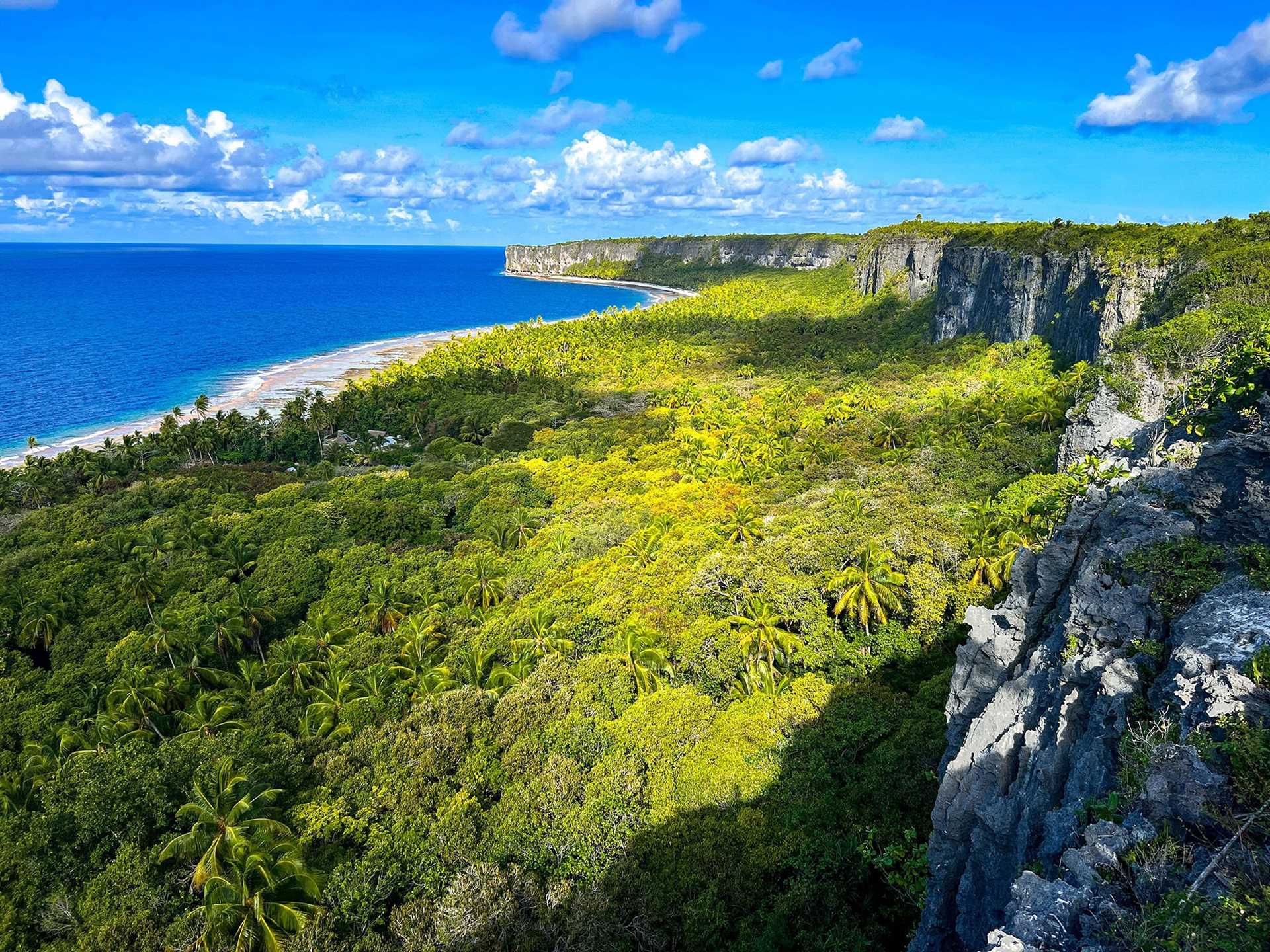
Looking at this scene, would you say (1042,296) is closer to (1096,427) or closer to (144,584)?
(1096,427)

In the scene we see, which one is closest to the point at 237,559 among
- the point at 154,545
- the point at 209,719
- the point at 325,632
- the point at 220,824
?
the point at 154,545

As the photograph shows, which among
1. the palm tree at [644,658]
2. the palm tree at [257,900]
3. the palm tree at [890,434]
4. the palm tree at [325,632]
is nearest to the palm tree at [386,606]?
the palm tree at [325,632]

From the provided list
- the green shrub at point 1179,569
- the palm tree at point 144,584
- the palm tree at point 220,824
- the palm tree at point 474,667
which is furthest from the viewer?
the palm tree at point 144,584

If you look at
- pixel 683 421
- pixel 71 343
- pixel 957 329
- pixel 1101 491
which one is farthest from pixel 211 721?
pixel 71 343

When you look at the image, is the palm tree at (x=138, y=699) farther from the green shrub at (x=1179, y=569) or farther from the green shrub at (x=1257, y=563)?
the green shrub at (x=1257, y=563)

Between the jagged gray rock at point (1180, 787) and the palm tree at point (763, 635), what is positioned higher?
the jagged gray rock at point (1180, 787)

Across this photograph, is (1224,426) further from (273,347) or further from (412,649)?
(273,347)
